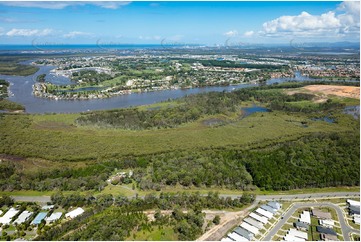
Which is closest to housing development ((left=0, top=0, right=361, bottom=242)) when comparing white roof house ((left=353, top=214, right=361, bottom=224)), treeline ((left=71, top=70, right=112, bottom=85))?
white roof house ((left=353, top=214, right=361, bottom=224))

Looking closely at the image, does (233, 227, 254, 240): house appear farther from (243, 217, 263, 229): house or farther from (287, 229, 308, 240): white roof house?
(287, 229, 308, 240): white roof house

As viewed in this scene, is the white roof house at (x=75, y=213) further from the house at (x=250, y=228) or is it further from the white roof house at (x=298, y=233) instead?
the white roof house at (x=298, y=233)

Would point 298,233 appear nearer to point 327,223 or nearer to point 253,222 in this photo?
point 327,223

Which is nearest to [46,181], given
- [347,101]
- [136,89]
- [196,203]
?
[196,203]

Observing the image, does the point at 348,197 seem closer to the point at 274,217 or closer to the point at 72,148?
the point at 274,217

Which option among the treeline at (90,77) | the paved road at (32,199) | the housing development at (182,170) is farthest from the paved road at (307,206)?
the treeline at (90,77)

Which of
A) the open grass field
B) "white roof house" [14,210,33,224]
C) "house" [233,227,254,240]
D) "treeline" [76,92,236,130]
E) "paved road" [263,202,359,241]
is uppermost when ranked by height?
"treeline" [76,92,236,130]
